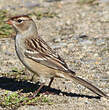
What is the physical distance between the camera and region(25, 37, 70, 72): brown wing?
773 centimetres

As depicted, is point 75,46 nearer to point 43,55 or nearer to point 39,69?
point 43,55

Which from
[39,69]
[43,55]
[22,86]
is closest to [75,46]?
[22,86]

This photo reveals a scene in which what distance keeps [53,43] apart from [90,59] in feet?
4.56

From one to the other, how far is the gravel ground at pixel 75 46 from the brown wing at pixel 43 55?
0.60 metres

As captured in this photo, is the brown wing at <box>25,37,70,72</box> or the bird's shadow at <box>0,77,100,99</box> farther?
the bird's shadow at <box>0,77,100,99</box>

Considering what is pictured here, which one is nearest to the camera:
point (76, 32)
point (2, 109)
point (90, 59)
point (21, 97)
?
point (2, 109)

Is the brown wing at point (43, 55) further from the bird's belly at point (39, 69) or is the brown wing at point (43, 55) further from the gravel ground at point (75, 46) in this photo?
the gravel ground at point (75, 46)

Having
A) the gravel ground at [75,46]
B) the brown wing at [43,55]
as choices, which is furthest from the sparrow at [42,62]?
the gravel ground at [75,46]

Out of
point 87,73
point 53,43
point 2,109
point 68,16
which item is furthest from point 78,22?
point 2,109

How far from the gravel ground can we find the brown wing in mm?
596

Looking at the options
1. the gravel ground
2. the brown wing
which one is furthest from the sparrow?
the gravel ground

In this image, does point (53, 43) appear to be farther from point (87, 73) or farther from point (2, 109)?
point (2, 109)

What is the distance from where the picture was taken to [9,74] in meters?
8.91

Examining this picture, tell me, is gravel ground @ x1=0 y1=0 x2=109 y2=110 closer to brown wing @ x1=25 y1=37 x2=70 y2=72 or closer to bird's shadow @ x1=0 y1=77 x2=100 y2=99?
bird's shadow @ x1=0 y1=77 x2=100 y2=99
